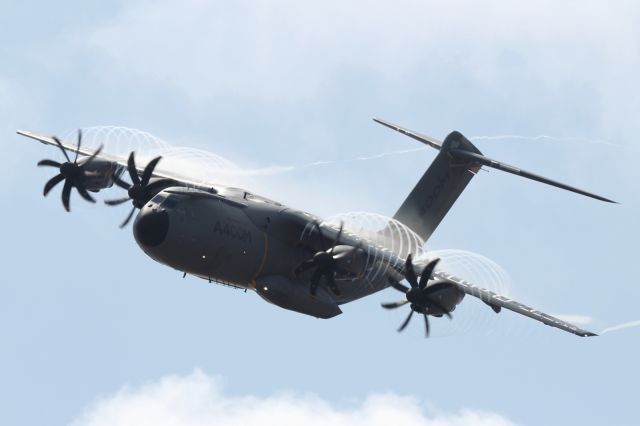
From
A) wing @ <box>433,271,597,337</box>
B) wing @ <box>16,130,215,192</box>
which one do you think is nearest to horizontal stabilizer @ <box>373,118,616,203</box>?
wing @ <box>433,271,597,337</box>

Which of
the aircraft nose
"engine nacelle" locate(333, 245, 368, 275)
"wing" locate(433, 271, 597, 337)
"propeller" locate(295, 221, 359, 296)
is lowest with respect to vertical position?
the aircraft nose

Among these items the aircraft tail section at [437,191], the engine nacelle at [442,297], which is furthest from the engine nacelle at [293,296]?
the aircraft tail section at [437,191]

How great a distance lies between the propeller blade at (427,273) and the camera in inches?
1640

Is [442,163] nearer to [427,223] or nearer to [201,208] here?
[427,223]

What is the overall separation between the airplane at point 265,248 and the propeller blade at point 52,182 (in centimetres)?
4

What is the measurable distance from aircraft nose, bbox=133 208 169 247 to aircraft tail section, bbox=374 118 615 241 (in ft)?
38.8

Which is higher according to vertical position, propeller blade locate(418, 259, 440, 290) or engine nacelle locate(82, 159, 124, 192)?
engine nacelle locate(82, 159, 124, 192)

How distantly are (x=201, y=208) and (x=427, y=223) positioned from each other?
11.2 meters

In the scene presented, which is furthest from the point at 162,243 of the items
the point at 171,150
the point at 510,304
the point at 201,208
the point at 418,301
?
the point at 510,304

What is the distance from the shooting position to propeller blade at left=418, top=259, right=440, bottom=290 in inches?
1640

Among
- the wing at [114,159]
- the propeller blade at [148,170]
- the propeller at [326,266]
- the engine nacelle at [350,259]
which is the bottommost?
the propeller at [326,266]

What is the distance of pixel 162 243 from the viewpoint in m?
41.0

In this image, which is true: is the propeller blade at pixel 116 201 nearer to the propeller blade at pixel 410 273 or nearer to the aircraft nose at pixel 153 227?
the aircraft nose at pixel 153 227

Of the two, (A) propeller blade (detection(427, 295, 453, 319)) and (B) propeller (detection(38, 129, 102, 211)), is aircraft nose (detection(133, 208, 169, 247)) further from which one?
(A) propeller blade (detection(427, 295, 453, 319))
